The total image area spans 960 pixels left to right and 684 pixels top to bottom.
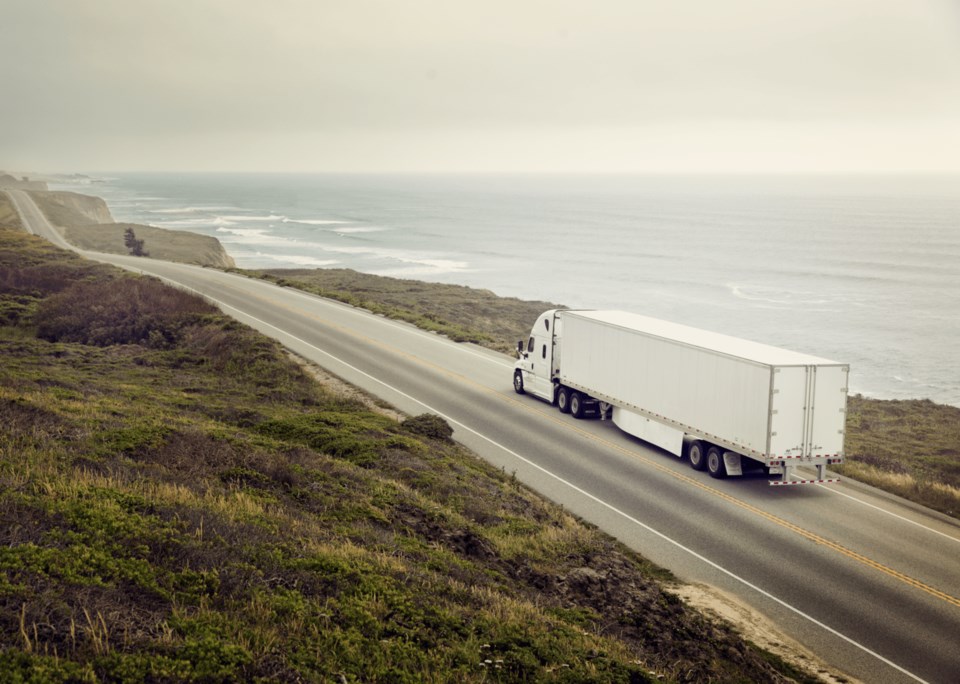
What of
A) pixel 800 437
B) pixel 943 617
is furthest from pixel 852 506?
pixel 943 617

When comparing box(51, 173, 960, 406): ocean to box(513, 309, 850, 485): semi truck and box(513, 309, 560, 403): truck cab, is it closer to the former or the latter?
box(513, 309, 560, 403): truck cab

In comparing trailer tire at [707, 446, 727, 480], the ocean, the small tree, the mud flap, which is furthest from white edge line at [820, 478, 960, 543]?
the small tree

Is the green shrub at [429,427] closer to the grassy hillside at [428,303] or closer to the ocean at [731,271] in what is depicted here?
the grassy hillside at [428,303]

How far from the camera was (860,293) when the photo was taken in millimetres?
101500

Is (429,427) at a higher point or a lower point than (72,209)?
lower

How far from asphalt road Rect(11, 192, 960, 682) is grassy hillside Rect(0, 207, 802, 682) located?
155cm

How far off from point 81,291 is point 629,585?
1491 inches

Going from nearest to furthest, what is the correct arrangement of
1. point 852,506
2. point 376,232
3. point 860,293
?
point 852,506 < point 860,293 < point 376,232

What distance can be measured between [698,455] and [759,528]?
423cm

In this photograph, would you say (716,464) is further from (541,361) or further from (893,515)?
(541,361)

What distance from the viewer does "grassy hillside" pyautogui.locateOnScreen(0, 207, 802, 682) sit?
787cm

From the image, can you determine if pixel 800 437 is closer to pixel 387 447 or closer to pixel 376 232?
pixel 387 447

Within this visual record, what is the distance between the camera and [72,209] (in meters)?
157

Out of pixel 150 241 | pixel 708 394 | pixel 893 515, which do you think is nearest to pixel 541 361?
pixel 708 394
